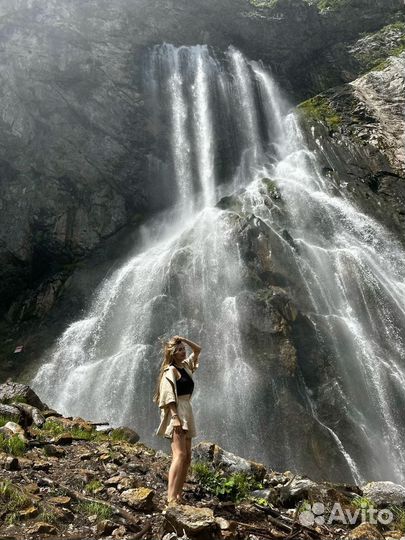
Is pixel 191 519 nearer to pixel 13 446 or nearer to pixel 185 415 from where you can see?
pixel 185 415

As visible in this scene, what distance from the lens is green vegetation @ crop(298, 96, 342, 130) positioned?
3291 cm

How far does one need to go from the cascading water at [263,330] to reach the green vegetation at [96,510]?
9576mm

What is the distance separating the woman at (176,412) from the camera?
15.9 feet

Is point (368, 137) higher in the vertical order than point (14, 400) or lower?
higher

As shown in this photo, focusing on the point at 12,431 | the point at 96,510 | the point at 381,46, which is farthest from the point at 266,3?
the point at 96,510

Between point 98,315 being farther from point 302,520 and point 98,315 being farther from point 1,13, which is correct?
point 1,13

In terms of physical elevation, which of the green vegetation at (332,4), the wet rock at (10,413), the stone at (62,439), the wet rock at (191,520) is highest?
the green vegetation at (332,4)

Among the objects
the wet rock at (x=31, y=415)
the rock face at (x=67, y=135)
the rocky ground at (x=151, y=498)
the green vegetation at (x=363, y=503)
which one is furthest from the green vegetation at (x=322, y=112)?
the green vegetation at (x=363, y=503)

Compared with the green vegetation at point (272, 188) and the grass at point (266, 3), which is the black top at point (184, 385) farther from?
the grass at point (266, 3)

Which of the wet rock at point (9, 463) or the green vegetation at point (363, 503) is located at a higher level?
the wet rock at point (9, 463)

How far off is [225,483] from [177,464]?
69.0 inches

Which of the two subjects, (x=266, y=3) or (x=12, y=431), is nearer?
(x=12, y=431)

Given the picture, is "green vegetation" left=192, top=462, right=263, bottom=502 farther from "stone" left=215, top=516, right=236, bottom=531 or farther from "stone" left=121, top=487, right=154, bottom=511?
"stone" left=215, top=516, right=236, bottom=531

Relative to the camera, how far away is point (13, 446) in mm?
6238
